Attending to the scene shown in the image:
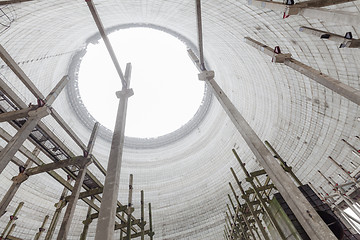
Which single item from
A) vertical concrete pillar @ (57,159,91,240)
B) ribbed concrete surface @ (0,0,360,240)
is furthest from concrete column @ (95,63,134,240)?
ribbed concrete surface @ (0,0,360,240)

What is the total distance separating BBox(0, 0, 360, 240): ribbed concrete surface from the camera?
6102 millimetres

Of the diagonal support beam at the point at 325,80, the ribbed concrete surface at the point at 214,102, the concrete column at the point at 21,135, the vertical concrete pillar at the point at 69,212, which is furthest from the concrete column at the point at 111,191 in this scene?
the ribbed concrete surface at the point at 214,102

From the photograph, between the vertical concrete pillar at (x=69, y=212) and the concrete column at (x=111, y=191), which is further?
the vertical concrete pillar at (x=69, y=212)

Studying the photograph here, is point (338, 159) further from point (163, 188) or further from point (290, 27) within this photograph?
point (163, 188)

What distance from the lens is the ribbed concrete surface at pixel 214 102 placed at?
610cm

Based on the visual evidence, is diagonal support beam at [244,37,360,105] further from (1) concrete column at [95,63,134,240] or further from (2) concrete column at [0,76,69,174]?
(2) concrete column at [0,76,69,174]

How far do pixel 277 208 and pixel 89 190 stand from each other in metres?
5.91

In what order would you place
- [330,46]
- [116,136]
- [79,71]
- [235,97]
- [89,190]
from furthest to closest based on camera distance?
[79,71] < [235,97] < [89,190] < [330,46] < [116,136]

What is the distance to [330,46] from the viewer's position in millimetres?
5289

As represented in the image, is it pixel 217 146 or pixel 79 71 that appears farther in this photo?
pixel 79 71

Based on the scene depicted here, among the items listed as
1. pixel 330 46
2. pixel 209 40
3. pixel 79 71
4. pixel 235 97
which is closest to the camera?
pixel 330 46

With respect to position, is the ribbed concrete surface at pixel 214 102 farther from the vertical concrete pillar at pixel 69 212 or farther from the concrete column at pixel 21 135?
the vertical concrete pillar at pixel 69 212

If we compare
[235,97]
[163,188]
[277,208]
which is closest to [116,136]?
[277,208]

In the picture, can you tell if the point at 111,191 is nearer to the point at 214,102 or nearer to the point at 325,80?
the point at 325,80
